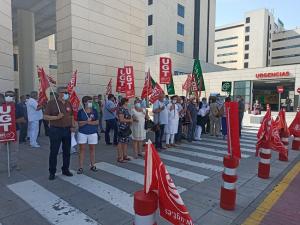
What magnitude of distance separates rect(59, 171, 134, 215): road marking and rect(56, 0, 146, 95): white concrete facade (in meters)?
7.92

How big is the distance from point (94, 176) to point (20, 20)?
634 inches

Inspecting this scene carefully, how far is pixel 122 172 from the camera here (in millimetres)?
6438

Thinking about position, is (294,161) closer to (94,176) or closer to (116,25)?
(94,176)

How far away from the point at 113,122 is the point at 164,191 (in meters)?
7.37

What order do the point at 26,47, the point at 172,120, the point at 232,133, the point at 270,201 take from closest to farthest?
the point at 232,133 < the point at 270,201 < the point at 172,120 < the point at 26,47

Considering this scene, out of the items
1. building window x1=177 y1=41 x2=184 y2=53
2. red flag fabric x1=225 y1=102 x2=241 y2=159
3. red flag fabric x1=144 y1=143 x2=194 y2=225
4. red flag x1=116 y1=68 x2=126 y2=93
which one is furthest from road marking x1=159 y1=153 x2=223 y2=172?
building window x1=177 y1=41 x2=184 y2=53

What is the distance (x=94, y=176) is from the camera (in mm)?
6098

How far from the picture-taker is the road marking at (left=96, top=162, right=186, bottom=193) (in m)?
5.85

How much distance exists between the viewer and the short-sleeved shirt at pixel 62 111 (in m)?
5.69

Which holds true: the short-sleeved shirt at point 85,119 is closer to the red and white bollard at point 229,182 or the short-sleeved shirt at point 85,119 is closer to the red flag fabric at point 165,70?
the red and white bollard at point 229,182

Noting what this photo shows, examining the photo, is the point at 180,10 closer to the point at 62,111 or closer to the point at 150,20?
the point at 150,20

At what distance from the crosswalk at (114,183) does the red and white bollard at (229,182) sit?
103 cm

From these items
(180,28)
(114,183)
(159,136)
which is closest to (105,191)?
(114,183)

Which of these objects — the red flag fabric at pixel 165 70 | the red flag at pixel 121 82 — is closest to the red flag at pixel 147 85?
the red flag fabric at pixel 165 70
